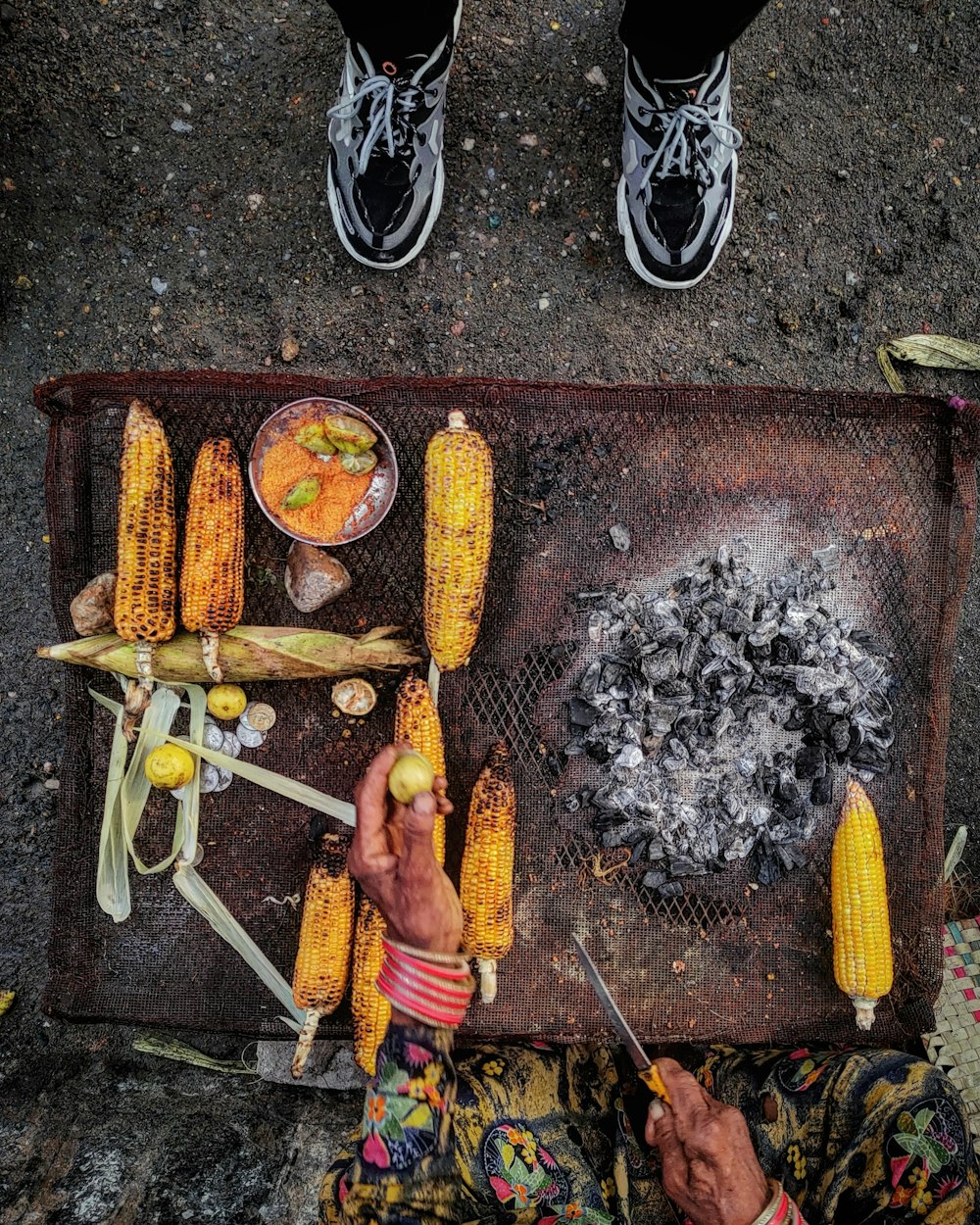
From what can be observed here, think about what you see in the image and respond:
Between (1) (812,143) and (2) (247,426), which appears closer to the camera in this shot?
(2) (247,426)

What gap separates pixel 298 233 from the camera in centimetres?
345

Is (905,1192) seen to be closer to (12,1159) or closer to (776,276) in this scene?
(12,1159)

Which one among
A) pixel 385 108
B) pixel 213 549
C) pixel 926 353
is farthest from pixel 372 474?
pixel 926 353

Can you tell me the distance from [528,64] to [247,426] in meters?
2.07

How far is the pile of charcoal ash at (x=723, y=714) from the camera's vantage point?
2836mm

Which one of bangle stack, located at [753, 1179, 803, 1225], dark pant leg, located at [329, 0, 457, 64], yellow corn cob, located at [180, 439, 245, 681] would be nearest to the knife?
bangle stack, located at [753, 1179, 803, 1225]

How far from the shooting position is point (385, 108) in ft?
10.2

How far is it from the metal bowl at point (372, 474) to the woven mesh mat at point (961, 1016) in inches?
106

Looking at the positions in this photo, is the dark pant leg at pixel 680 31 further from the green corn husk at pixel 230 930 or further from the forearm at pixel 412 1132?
the green corn husk at pixel 230 930

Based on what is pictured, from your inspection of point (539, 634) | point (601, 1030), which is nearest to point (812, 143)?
point (539, 634)

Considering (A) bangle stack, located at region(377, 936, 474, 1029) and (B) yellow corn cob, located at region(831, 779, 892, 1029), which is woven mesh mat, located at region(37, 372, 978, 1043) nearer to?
(B) yellow corn cob, located at region(831, 779, 892, 1029)

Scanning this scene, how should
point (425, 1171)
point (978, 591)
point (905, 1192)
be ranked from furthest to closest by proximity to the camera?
1. point (978, 591)
2. point (905, 1192)
3. point (425, 1171)

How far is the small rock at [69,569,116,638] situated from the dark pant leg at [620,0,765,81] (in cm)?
271

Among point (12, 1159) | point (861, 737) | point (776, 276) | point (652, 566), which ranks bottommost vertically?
point (12, 1159)
